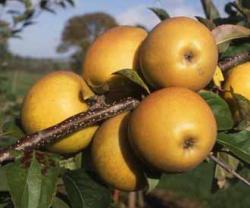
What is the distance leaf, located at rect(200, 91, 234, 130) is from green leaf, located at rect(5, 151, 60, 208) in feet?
0.95

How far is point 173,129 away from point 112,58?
0.71ft

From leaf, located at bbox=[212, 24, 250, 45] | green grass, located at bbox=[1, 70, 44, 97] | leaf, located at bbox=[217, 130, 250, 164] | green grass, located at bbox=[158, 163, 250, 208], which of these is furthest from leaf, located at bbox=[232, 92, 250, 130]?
green grass, located at bbox=[158, 163, 250, 208]

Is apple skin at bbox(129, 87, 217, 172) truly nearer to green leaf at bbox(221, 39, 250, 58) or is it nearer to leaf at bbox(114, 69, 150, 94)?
leaf at bbox(114, 69, 150, 94)

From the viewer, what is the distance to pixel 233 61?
3.23 ft

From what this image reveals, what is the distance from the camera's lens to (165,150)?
79cm

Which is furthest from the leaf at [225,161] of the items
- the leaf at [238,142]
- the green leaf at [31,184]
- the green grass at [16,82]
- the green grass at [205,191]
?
the green grass at [205,191]

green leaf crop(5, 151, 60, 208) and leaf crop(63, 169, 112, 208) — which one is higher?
green leaf crop(5, 151, 60, 208)

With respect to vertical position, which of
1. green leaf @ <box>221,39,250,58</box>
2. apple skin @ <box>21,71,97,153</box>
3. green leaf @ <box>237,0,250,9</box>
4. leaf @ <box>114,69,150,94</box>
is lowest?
apple skin @ <box>21,71,97,153</box>

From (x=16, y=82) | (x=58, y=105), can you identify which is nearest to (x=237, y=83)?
(x=58, y=105)

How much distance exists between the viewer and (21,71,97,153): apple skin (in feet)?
2.97

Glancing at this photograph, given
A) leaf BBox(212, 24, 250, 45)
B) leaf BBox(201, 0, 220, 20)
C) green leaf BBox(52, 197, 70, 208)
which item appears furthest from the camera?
leaf BBox(201, 0, 220, 20)

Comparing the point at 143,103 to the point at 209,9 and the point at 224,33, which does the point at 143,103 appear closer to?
the point at 224,33

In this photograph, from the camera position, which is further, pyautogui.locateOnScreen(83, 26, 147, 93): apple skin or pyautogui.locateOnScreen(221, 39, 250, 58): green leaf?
pyautogui.locateOnScreen(221, 39, 250, 58): green leaf

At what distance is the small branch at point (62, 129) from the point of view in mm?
829
